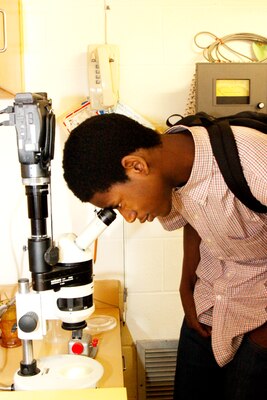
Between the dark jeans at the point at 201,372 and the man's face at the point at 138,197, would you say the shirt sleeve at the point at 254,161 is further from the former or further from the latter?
the dark jeans at the point at 201,372

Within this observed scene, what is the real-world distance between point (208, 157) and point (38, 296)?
0.56 m

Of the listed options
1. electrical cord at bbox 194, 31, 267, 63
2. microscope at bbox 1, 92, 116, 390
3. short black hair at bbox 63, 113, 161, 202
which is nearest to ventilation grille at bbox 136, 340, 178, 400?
microscope at bbox 1, 92, 116, 390

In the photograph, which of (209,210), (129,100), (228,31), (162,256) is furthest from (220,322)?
(228,31)

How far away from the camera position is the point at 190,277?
1.52 metres

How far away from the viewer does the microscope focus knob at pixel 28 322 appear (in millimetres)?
1110

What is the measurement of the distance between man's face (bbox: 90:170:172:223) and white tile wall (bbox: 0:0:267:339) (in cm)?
80

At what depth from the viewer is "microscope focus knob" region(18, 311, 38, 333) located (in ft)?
3.64

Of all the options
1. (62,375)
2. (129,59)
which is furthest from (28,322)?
(129,59)

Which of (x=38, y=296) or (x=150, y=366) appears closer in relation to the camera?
(x=38, y=296)

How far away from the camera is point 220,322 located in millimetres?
1277

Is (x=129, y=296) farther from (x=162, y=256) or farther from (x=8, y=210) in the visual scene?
(x=8, y=210)

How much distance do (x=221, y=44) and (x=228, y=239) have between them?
3.32ft

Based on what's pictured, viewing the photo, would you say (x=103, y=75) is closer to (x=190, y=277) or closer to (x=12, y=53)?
(x=12, y=53)

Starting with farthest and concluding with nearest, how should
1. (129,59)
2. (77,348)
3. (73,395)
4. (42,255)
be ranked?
(129,59) < (77,348) < (42,255) < (73,395)
